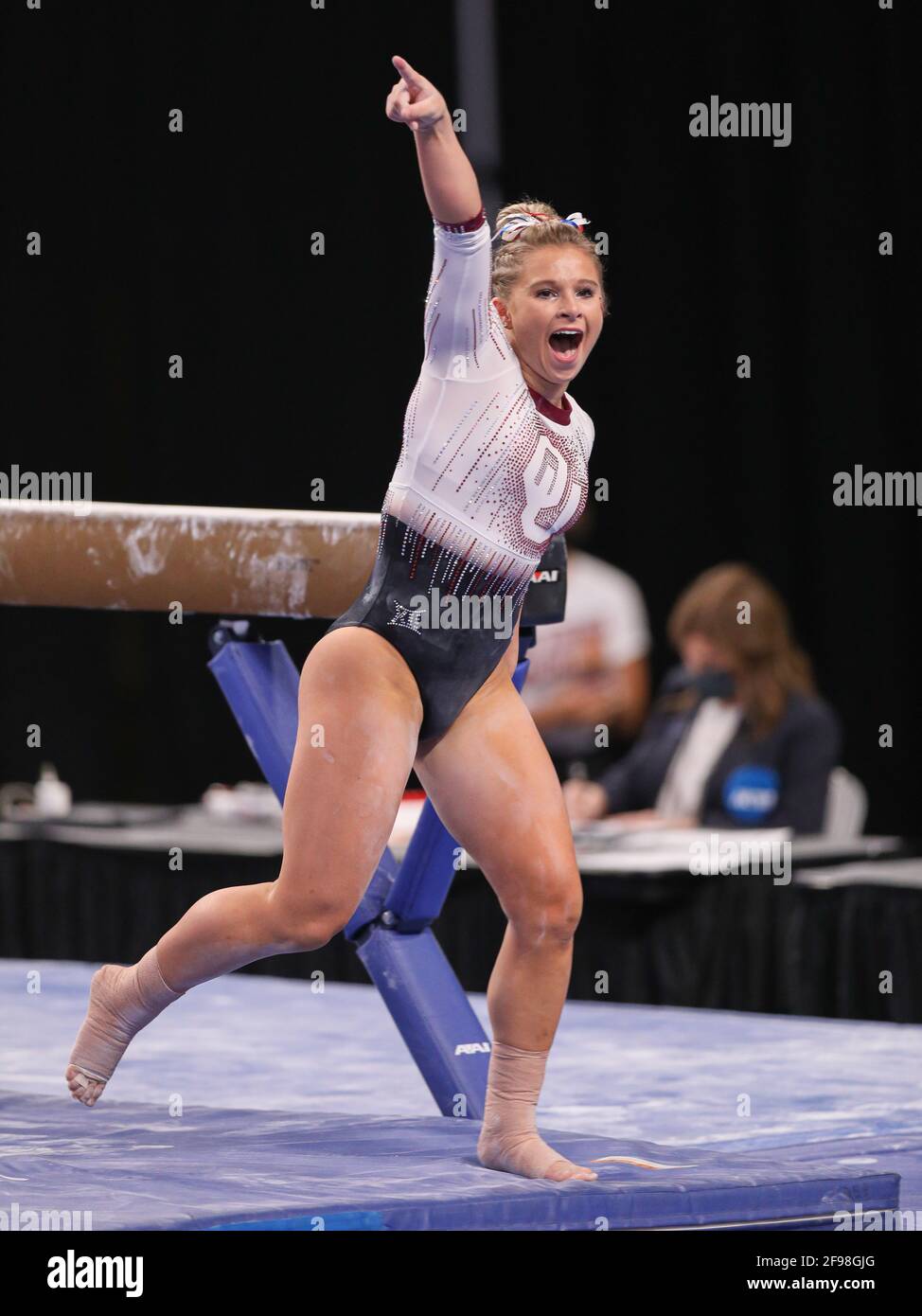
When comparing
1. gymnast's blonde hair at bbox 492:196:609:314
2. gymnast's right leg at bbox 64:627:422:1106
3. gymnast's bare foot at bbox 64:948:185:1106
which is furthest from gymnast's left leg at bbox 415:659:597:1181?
gymnast's blonde hair at bbox 492:196:609:314

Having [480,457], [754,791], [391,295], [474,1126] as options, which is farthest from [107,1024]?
A: [391,295]

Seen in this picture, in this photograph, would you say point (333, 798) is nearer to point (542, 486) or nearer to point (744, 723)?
point (542, 486)

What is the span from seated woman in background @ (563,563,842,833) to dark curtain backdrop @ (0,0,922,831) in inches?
59.7

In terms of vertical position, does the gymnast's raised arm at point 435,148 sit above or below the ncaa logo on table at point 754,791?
above

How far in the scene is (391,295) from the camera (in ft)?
27.6

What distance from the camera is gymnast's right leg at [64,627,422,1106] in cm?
275

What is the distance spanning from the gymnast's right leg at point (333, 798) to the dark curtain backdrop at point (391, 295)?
4653mm

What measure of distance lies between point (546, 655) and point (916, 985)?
239cm

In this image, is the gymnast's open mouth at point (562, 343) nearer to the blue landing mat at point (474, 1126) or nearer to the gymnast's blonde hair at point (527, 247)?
the gymnast's blonde hair at point (527, 247)

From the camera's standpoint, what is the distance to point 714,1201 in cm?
260

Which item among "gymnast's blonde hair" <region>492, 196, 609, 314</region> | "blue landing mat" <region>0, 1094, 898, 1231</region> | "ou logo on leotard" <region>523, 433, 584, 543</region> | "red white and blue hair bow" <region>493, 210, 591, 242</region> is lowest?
"blue landing mat" <region>0, 1094, 898, 1231</region>

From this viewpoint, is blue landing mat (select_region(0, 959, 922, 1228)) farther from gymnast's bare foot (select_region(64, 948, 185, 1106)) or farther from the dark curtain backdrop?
the dark curtain backdrop

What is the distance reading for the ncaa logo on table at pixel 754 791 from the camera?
18.5 ft

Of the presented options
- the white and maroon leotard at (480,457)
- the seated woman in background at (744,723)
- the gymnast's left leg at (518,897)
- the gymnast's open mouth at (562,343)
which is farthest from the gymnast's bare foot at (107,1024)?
the seated woman in background at (744,723)
